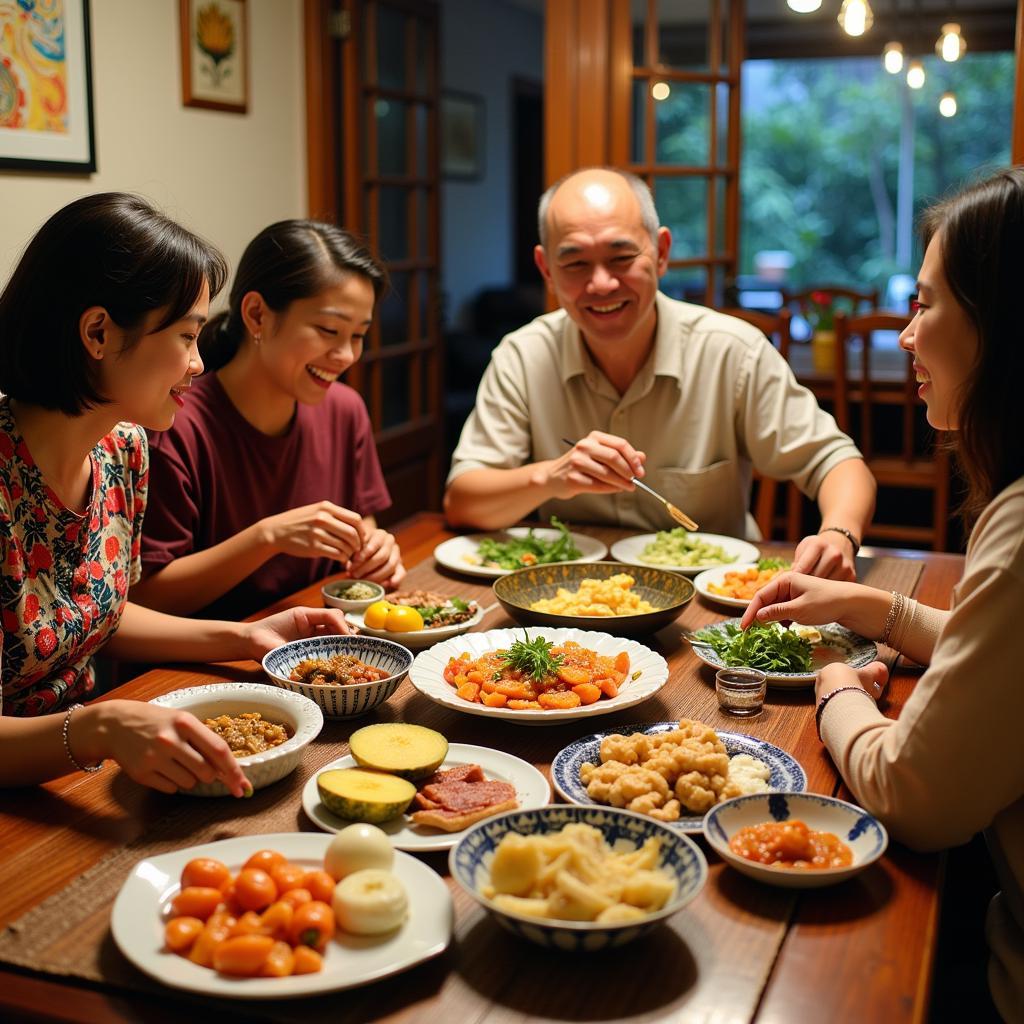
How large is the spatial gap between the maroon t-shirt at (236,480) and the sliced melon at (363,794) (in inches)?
37.8

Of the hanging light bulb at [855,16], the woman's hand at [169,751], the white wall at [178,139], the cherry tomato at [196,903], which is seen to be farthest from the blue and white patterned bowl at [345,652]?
the hanging light bulb at [855,16]

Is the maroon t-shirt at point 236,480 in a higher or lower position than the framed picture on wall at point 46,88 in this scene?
lower

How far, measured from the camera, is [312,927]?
1.01 metres

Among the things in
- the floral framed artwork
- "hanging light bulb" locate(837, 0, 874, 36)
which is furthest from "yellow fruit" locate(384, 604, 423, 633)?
"hanging light bulb" locate(837, 0, 874, 36)

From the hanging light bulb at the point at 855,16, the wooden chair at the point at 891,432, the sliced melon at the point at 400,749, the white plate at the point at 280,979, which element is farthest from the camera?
the wooden chair at the point at 891,432

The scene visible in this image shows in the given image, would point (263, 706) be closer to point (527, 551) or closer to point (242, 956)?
point (242, 956)

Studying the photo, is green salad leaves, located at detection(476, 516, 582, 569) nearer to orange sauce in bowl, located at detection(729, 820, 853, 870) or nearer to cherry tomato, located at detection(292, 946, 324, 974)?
orange sauce in bowl, located at detection(729, 820, 853, 870)

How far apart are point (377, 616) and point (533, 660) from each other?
1.24 feet

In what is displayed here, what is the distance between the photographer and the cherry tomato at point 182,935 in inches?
39.5

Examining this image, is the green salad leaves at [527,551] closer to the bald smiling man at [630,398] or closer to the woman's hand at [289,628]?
the bald smiling man at [630,398]

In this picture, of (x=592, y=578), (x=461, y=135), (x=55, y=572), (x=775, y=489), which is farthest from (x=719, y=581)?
(x=461, y=135)

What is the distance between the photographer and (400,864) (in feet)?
3.68

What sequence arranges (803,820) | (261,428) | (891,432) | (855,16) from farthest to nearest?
(891,432)
(855,16)
(261,428)
(803,820)

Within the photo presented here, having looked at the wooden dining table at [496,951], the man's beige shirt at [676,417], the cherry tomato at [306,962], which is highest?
the man's beige shirt at [676,417]
